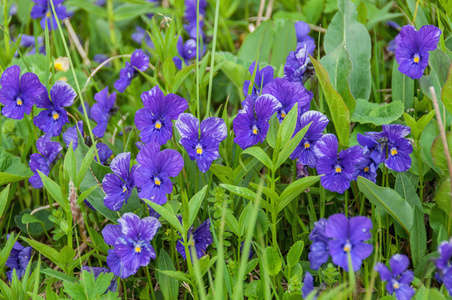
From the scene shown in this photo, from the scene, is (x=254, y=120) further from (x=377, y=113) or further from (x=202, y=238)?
(x=377, y=113)

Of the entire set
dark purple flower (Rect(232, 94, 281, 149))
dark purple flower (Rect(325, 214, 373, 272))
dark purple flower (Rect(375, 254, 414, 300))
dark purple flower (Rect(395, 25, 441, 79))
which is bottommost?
dark purple flower (Rect(375, 254, 414, 300))

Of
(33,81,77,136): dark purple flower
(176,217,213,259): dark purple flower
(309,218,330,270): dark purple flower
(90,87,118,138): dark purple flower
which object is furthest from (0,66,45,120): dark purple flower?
(309,218,330,270): dark purple flower

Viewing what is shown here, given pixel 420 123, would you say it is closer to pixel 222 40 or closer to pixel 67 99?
pixel 67 99

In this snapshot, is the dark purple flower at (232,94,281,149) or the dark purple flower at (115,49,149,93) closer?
the dark purple flower at (232,94,281,149)

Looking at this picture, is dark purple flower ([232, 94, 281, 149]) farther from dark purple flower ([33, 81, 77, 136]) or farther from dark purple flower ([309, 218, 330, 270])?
Answer: dark purple flower ([33, 81, 77, 136])

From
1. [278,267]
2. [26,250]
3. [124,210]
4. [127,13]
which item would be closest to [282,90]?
[278,267]

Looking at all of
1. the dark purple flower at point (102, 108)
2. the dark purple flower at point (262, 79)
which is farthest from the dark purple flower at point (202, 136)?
the dark purple flower at point (102, 108)
